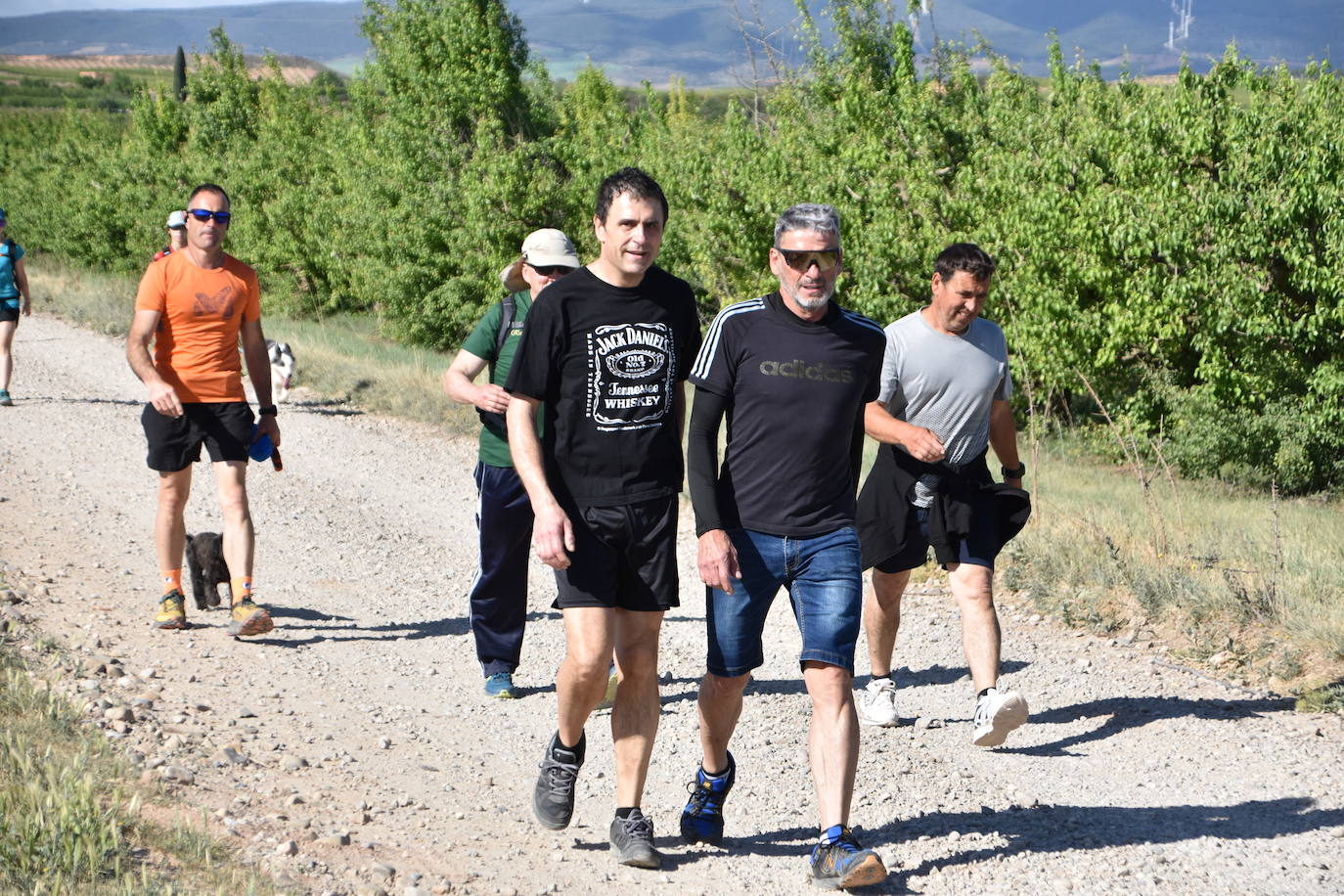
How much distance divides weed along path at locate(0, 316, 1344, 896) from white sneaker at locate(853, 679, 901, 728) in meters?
0.09

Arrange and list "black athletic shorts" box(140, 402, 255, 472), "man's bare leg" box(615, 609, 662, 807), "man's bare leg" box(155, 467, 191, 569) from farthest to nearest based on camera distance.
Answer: "man's bare leg" box(155, 467, 191, 569)
"black athletic shorts" box(140, 402, 255, 472)
"man's bare leg" box(615, 609, 662, 807)

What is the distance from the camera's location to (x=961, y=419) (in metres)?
5.39

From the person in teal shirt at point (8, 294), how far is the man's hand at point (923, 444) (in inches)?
A: 437

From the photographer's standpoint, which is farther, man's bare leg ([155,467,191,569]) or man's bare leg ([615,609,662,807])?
man's bare leg ([155,467,191,569])

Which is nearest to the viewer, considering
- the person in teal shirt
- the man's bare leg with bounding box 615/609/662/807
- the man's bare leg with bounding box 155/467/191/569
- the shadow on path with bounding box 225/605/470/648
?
the man's bare leg with bounding box 615/609/662/807

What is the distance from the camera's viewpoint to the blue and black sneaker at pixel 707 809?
441 centimetres

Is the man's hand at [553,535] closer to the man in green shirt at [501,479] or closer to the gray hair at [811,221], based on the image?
the gray hair at [811,221]

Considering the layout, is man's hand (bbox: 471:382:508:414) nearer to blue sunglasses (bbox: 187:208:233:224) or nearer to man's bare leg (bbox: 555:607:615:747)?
man's bare leg (bbox: 555:607:615:747)

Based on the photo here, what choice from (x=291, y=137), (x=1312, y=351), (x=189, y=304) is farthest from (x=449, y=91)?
(x=189, y=304)

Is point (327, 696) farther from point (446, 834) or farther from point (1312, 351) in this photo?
point (1312, 351)

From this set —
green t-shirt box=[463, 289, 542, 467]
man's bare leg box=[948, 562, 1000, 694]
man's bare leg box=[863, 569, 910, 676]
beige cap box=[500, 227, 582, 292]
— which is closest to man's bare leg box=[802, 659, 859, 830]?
man's bare leg box=[948, 562, 1000, 694]

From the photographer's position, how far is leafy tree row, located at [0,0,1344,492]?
1453cm

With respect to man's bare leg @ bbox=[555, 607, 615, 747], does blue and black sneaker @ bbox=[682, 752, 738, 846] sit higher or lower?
lower

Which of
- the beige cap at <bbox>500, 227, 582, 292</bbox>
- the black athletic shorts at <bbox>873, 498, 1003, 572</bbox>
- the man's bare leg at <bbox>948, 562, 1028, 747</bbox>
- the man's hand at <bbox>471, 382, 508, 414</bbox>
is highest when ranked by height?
the beige cap at <bbox>500, 227, 582, 292</bbox>
